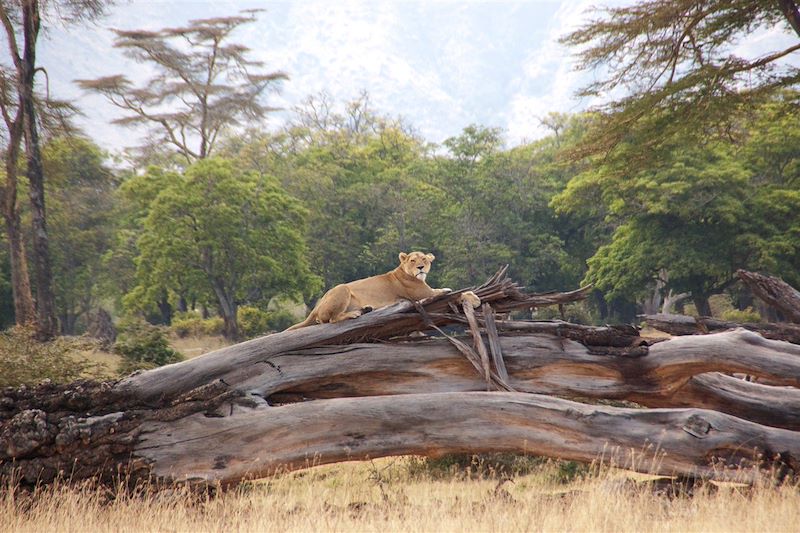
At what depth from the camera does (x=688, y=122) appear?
19766 millimetres

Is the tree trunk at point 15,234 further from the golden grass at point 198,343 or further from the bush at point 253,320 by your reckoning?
the bush at point 253,320

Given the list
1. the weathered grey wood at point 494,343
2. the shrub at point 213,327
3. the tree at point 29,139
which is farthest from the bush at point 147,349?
the shrub at point 213,327

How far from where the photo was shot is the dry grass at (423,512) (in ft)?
19.4

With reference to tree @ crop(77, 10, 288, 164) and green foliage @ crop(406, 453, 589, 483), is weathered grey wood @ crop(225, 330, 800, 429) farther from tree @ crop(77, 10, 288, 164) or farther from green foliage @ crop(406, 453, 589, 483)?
tree @ crop(77, 10, 288, 164)

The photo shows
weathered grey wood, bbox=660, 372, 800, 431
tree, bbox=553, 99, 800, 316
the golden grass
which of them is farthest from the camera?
the golden grass

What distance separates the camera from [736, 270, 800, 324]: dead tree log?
33.0ft

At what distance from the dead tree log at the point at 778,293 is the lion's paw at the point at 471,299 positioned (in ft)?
13.1

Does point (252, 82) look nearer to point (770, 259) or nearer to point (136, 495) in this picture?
point (770, 259)

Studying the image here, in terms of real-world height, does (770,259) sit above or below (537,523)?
above

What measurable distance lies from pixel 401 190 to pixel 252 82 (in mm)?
14593

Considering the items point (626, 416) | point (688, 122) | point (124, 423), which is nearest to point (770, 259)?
point (688, 122)

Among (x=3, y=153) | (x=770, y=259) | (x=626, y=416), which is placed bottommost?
(x=626, y=416)

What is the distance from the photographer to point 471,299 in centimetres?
827

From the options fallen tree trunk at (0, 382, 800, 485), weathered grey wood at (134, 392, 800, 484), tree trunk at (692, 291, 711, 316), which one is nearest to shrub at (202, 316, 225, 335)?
tree trunk at (692, 291, 711, 316)
